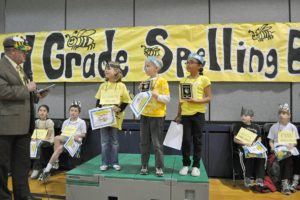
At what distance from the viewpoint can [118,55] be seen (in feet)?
15.1

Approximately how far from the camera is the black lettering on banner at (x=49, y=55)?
189 inches

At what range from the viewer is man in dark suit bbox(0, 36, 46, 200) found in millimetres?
2348

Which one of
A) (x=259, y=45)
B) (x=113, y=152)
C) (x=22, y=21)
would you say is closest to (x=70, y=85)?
(x=22, y=21)

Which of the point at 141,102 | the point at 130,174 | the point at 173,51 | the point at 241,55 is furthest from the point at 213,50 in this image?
the point at 130,174

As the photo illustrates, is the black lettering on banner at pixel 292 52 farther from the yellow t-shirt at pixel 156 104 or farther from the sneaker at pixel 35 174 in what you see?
the sneaker at pixel 35 174

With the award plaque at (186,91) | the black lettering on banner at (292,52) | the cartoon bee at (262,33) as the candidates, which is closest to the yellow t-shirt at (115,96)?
the award plaque at (186,91)

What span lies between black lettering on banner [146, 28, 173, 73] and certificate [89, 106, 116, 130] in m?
1.70

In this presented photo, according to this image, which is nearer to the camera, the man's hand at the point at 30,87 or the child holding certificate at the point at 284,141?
the man's hand at the point at 30,87

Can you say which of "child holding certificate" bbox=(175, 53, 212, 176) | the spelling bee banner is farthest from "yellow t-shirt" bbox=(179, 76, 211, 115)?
the spelling bee banner

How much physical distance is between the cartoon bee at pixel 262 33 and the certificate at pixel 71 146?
3.21 meters

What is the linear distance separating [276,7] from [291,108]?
166 cm

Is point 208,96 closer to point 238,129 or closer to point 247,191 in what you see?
point 238,129

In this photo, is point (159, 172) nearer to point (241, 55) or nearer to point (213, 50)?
point (213, 50)

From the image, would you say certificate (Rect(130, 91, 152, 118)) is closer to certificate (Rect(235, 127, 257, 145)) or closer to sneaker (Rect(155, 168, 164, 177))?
sneaker (Rect(155, 168, 164, 177))
